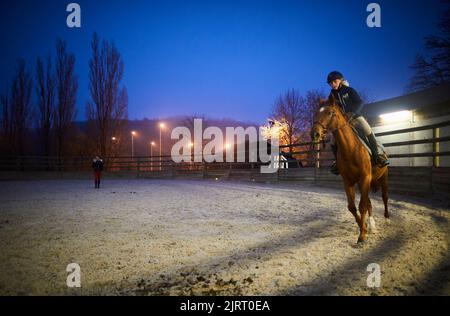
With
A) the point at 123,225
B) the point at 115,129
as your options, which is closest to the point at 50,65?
the point at 115,129

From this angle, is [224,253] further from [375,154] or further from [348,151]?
[375,154]

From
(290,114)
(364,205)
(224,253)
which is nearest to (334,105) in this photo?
(364,205)

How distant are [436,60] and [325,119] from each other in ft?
87.3

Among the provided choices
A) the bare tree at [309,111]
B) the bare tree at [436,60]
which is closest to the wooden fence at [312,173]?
the bare tree at [436,60]

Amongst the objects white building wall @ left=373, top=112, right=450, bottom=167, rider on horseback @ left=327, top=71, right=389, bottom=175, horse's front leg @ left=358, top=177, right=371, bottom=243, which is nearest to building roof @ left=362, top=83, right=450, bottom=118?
white building wall @ left=373, top=112, right=450, bottom=167

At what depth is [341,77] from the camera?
4363 millimetres

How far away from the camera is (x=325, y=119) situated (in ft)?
12.3

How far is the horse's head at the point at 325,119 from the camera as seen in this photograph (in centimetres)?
369

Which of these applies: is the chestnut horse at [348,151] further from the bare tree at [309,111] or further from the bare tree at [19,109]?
the bare tree at [19,109]

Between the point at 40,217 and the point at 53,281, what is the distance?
3.82m

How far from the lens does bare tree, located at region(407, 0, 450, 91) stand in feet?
68.4

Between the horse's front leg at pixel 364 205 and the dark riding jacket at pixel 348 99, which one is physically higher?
the dark riding jacket at pixel 348 99

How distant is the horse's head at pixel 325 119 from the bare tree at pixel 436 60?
1007 inches
